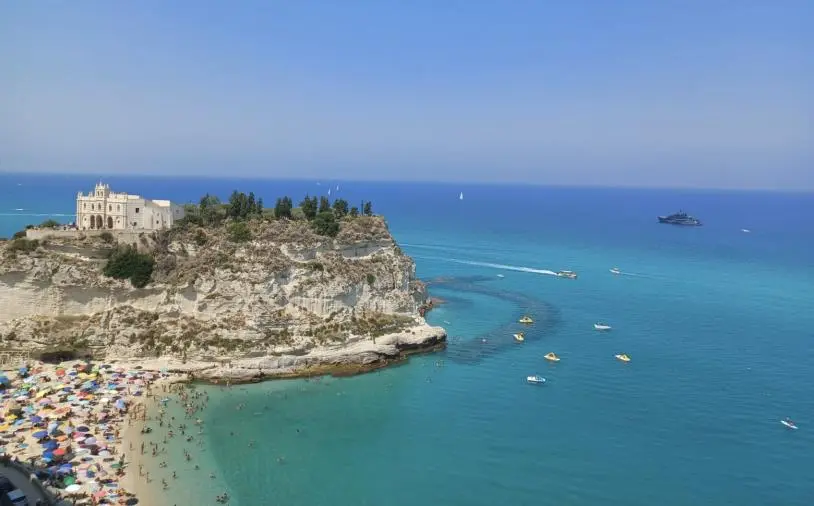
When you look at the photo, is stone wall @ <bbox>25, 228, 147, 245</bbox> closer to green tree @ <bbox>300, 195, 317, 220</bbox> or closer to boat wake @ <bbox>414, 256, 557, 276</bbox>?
green tree @ <bbox>300, 195, 317, 220</bbox>

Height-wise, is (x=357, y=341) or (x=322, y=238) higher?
(x=322, y=238)

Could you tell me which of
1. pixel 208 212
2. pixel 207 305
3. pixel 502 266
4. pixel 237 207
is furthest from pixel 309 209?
pixel 502 266

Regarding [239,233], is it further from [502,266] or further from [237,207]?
[502,266]

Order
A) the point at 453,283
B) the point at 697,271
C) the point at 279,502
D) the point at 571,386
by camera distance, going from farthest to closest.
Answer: the point at 697,271 → the point at 453,283 → the point at 571,386 → the point at 279,502

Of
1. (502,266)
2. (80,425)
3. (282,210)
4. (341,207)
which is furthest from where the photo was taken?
(502,266)

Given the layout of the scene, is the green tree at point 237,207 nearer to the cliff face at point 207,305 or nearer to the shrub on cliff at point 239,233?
the cliff face at point 207,305

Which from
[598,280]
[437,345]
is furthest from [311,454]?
[598,280]

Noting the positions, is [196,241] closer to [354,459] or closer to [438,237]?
[354,459]
